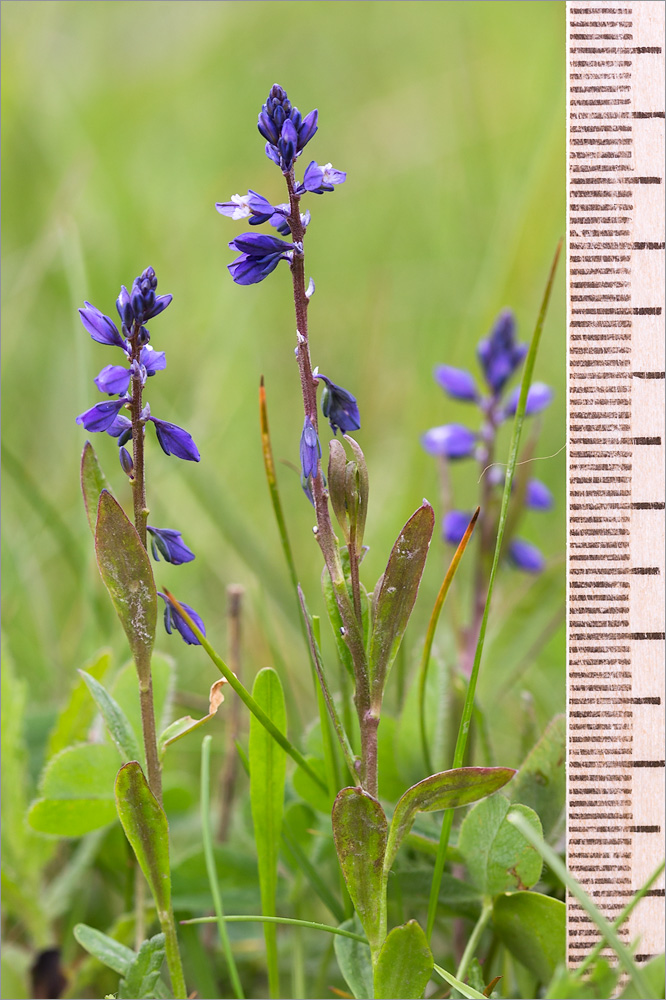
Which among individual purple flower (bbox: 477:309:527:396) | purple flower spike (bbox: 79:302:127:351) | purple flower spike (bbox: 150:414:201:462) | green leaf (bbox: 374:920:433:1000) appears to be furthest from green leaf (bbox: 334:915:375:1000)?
individual purple flower (bbox: 477:309:527:396)

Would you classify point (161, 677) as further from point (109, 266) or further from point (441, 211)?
point (441, 211)

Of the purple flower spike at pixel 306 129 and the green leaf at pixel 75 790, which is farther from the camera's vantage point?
the green leaf at pixel 75 790

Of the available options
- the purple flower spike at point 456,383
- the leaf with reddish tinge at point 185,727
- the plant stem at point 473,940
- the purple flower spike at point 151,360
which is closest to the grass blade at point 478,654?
the plant stem at point 473,940

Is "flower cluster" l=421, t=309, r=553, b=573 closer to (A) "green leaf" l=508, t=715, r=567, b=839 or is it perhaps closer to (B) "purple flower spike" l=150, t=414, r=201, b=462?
(A) "green leaf" l=508, t=715, r=567, b=839

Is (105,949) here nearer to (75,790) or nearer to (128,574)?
(75,790)

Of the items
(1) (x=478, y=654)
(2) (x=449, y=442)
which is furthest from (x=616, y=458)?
(2) (x=449, y=442)

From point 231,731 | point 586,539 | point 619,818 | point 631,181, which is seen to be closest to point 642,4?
point 631,181

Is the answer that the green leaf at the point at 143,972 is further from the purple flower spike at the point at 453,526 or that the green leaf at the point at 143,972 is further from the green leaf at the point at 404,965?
the purple flower spike at the point at 453,526
